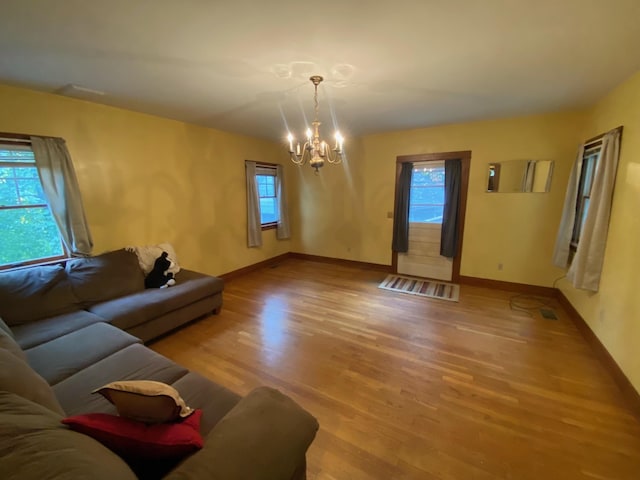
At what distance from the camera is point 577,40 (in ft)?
5.74

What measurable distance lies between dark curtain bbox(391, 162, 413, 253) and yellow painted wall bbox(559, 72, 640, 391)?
7.55 feet

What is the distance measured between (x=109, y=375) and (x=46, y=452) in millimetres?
1125

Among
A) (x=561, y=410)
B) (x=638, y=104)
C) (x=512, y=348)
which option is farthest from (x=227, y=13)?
(x=512, y=348)

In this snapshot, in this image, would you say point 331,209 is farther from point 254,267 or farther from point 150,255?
point 150,255

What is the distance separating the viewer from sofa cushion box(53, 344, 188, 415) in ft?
4.50

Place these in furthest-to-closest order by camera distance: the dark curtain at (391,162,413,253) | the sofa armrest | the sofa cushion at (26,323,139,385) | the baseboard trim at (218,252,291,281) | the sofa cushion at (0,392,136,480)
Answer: the baseboard trim at (218,252,291,281), the dark curtain at (391,162,413,253), the sofa cushion at (26,323,139,385), the sofa armrest, the sofa cushion at (0,392,136,480)

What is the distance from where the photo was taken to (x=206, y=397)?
4.64 ft

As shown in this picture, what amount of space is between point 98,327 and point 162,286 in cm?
92

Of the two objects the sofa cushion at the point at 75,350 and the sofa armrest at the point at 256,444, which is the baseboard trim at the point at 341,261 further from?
the sofa armrest at the point at 256,444

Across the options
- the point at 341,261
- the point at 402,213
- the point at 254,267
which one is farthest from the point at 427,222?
the point at 254,267

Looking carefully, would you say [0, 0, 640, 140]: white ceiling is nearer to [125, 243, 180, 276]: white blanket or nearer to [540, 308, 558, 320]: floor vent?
[125, 243, 180, 276]: white blanket

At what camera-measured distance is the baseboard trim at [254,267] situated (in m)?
4.60

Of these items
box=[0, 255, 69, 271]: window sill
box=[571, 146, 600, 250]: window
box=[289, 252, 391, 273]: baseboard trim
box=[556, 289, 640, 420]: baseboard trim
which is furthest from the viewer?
box=[289, 252, 391, 273]: baseboard trim

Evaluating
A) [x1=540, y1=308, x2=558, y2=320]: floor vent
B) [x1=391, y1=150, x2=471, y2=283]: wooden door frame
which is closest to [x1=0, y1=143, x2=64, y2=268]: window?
[x1=391, y1=150, x2=471, y2=283]: wooden door frame
